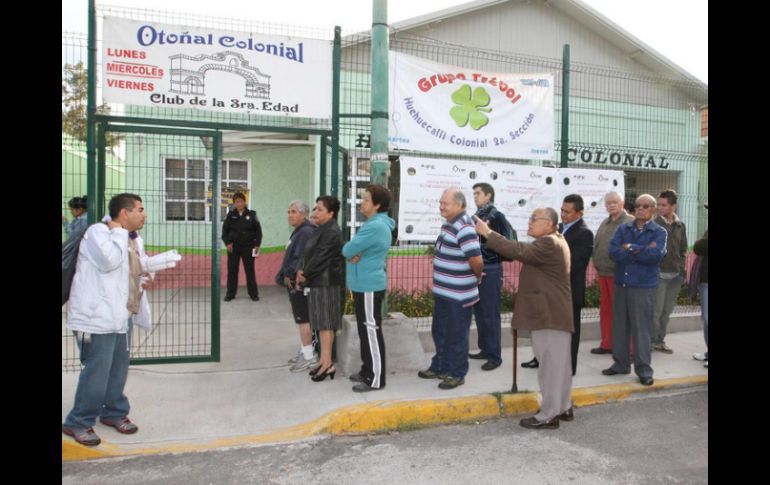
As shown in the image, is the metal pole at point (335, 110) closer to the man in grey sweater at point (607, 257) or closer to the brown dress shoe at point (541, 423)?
the brown dress shoe at point (541, 423)

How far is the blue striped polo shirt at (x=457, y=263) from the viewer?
498 cm

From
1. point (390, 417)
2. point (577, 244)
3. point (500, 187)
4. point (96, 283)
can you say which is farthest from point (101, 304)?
point (500, 187)

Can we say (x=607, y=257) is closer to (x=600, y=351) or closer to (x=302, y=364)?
(x=600, y=351)

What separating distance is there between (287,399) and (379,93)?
312 centimetres

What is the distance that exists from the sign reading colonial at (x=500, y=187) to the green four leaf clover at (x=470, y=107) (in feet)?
1.58

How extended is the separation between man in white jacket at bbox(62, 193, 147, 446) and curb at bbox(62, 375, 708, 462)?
19 cm

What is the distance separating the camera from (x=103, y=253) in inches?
148

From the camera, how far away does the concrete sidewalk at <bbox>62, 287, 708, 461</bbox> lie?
14.2 ft

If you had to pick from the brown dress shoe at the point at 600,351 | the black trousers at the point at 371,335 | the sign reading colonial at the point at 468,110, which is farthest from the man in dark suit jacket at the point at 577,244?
the black trousers at the point at 371,335

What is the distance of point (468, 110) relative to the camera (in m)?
6.54

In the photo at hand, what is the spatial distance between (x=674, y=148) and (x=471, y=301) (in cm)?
570
